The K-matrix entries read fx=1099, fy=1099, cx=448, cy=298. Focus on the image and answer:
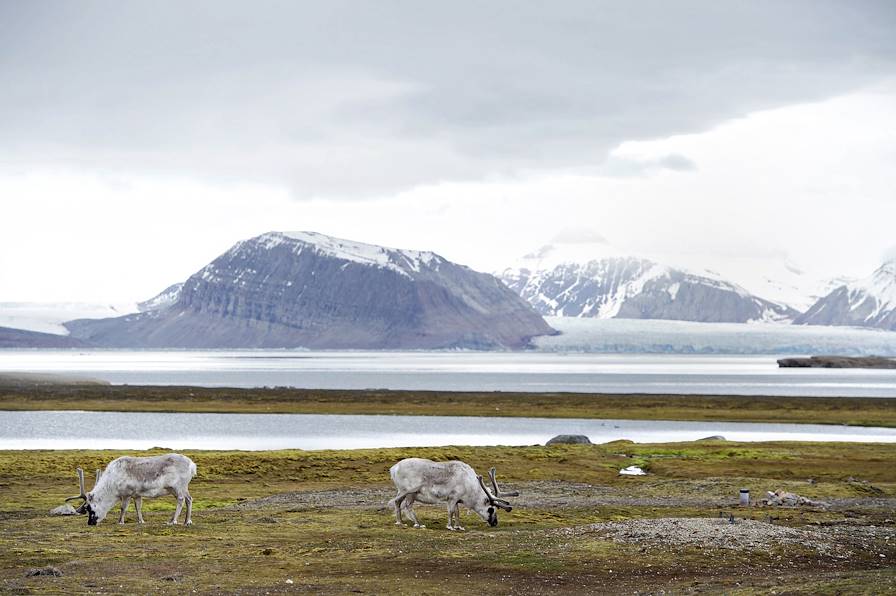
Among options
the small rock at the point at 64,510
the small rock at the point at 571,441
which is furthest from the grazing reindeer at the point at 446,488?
the small rock at the point at 571,441

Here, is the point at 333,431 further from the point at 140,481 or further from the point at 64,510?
the point at 140,481

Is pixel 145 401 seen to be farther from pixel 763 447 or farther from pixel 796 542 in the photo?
pixel 796 542

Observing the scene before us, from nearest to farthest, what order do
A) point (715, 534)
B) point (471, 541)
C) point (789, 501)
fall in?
point (715, 534)
point (471, 541)
point (789, 501)

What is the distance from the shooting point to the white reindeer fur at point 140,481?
27.0 meters

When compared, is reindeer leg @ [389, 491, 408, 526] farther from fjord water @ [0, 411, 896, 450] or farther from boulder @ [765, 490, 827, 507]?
fjord water @ [0, 411, 896, 450]

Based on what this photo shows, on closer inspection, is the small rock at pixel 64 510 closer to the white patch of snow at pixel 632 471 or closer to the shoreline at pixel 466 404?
the white patch of snow at pixel 632 471

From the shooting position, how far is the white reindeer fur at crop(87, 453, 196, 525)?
27.0 metres

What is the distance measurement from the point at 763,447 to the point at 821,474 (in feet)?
36.7

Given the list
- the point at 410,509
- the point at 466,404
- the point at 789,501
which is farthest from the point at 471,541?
the point at 466,404

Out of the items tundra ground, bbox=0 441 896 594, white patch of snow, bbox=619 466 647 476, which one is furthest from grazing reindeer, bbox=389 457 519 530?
white patch of snow, bbox=619 466 647 476

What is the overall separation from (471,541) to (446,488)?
250 centimetres

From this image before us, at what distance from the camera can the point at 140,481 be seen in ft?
88.5

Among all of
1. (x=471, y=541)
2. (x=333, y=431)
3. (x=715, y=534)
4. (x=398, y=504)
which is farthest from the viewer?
(x=333, y=431)

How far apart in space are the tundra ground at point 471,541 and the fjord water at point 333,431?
24.2m
